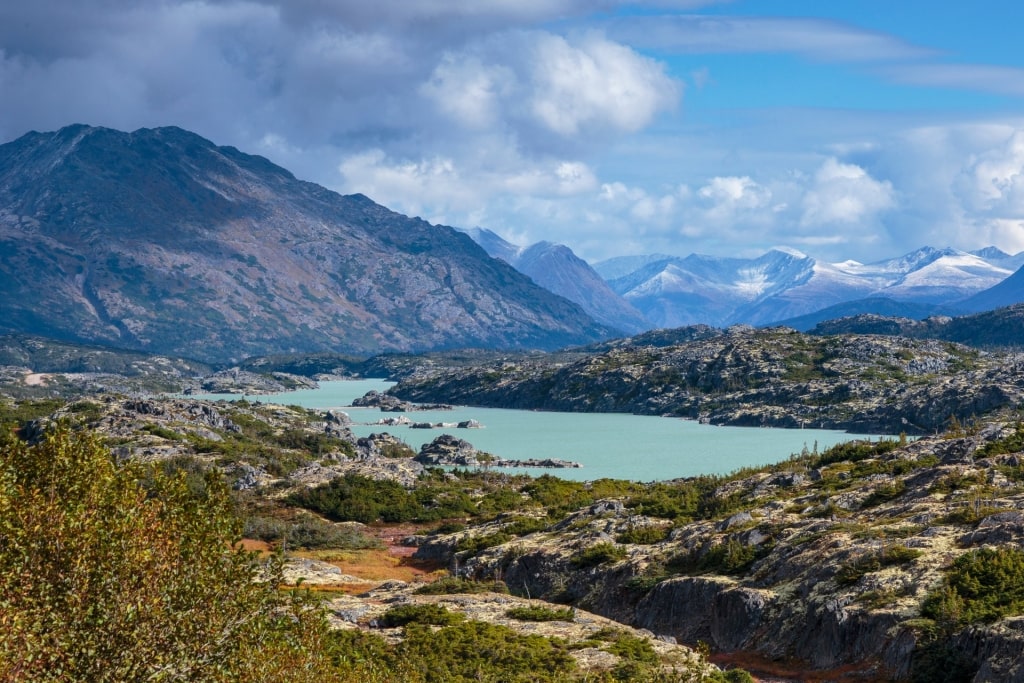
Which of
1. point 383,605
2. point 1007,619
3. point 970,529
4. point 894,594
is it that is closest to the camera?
point 1007,619

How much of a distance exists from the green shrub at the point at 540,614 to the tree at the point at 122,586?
21.4 metres

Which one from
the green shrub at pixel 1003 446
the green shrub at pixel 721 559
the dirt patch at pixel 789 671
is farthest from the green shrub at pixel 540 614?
the green shrub at pixel 1003 446

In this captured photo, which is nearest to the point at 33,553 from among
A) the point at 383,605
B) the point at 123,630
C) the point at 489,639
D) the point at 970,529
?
the point at 123,630

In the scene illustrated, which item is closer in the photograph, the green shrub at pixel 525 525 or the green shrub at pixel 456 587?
the green shrub at pixel 456 587

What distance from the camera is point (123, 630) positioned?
20875mm

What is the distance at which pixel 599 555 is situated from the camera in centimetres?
5684

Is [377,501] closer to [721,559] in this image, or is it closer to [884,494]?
[721,559]

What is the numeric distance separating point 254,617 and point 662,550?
35947 mm

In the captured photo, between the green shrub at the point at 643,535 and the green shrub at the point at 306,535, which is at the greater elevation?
the green shrub at the point at 643,535

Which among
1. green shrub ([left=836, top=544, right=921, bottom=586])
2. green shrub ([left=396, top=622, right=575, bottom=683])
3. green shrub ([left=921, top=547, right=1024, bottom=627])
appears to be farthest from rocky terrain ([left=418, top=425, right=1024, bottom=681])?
green shrub ([left=396, top=622, right=575, bottom=683])

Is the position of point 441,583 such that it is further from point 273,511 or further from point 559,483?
point 559,483

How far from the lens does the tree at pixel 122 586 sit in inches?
800

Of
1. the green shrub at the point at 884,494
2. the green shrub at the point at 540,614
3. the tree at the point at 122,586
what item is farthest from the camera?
the green shrub at the point at 884,494

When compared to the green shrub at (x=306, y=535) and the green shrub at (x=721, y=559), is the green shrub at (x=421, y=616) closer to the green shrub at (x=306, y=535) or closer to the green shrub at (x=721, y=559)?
the green shrub at (x=721, y=559)
